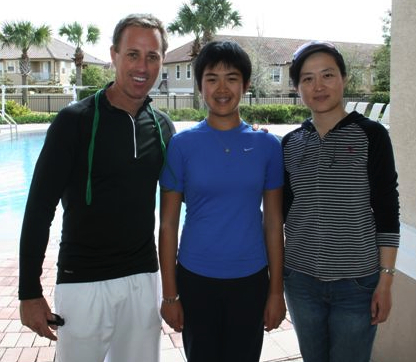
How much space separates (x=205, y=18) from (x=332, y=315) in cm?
3027

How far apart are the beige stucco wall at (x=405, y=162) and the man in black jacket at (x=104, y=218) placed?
4.70 ft

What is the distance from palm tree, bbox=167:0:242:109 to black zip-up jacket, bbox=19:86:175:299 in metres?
29.1

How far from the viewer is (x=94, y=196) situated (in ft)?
6.56

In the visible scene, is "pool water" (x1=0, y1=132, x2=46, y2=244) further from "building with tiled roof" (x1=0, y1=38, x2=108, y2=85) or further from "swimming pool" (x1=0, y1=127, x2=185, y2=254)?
"building with tiled roof" (x1=0, y1=38, x2=108, y2=85)

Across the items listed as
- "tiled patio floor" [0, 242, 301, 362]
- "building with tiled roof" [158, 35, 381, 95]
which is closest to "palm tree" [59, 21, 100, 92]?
"building with tiled roof" [158, 35, 381, 95]

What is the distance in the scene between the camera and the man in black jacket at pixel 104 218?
1953 millimetres

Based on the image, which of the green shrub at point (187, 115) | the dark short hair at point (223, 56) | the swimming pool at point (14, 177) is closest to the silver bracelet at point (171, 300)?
the dark short hair at point (223, 56)

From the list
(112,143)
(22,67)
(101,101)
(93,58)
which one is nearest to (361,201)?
(112,143)

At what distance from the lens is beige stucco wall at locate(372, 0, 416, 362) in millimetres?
2627

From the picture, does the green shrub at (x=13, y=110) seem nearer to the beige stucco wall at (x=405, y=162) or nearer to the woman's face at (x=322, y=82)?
the beige stucco wall at (x=405, y=162)

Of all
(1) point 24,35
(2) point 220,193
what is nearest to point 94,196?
(2) point 220,193

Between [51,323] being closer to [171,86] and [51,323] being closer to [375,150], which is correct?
[375,150]

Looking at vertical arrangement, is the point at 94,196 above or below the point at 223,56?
below

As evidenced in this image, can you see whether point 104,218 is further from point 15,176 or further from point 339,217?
point 15,176
